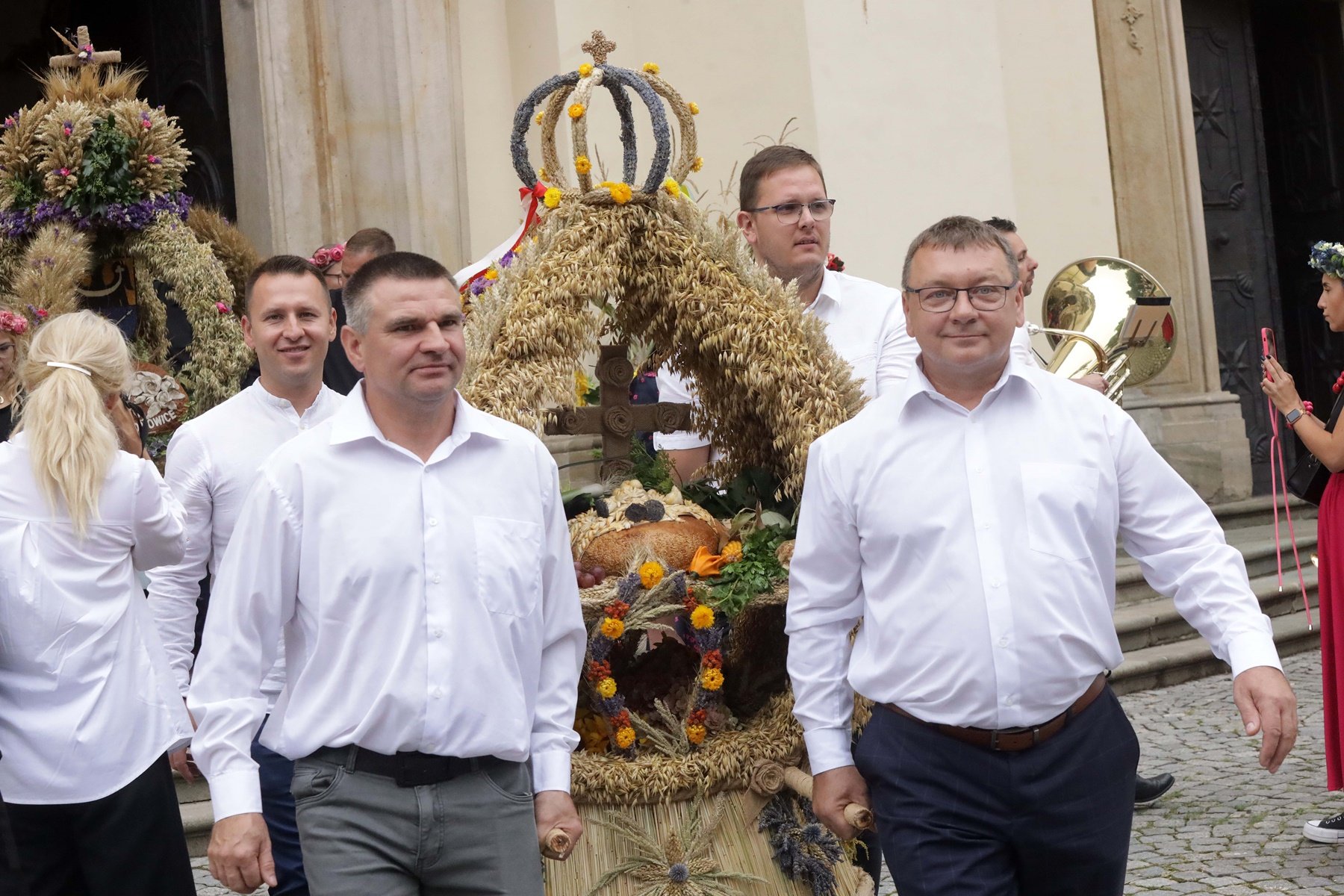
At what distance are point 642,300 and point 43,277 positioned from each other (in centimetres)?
291

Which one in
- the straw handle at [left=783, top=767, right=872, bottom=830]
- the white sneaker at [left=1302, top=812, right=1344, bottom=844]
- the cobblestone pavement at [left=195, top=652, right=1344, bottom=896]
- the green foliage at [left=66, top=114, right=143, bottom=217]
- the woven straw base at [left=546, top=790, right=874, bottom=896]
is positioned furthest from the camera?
the green foliage at [left=66, top=114, right=143, bottom=217]

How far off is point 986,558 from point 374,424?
122 centimetres

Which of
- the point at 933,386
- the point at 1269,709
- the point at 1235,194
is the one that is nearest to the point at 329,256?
the point at 933,386

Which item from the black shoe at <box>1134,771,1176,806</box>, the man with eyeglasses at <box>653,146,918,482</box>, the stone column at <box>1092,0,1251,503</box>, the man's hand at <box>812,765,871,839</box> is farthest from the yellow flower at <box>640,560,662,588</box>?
the stone column at <box>1092,0,1251,503</box>

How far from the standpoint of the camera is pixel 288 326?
4.19 metres

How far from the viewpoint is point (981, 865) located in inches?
116

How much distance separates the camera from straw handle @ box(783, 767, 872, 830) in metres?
3.12

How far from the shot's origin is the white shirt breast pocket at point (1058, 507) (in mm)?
3014

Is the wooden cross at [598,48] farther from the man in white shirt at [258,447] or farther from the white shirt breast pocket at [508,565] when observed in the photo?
the white shirt breast pocket at [508,565]

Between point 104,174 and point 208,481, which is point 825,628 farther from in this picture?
point 104,174

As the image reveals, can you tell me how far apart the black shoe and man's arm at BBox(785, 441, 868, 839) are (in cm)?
322

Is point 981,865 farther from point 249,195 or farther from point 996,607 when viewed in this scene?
point 249,195

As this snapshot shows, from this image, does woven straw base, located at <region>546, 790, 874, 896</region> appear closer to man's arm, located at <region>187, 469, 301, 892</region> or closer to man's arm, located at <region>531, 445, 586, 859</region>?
man's arm, located at <region>531, 445, 586, 859</region>

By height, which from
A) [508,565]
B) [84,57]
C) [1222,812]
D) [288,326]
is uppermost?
[84,57]
